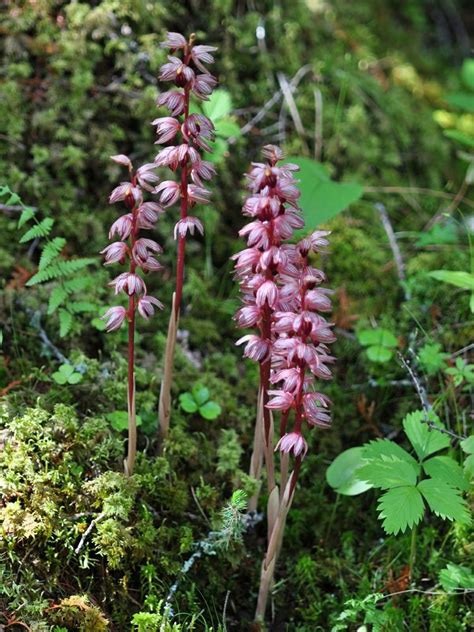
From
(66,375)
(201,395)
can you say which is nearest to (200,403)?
(201,395)

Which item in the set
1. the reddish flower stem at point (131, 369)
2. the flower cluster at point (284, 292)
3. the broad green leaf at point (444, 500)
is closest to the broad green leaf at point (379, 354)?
the broad green leaf at point (444, 500)

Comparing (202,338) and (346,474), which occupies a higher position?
(202,338)

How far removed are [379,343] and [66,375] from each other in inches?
57.1

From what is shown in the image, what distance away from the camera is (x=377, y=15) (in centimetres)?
554

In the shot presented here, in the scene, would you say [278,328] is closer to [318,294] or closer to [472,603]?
[318,294]

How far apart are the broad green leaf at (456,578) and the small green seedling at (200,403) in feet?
3.53

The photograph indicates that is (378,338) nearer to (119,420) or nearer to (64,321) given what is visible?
(119,420)

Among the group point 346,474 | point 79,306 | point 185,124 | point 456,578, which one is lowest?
point 456,578

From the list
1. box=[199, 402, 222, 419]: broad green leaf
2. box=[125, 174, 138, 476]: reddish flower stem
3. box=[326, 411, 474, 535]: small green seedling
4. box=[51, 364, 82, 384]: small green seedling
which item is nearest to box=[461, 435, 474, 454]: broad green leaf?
box=[326, 411, 474, 535]: small green seedling

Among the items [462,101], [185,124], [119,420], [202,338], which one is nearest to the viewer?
[185,124]

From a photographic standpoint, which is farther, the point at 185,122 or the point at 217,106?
the point at 217,106

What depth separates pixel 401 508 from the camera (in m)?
2.32

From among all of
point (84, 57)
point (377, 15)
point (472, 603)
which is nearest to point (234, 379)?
point (472, 603)

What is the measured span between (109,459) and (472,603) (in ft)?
4.76
